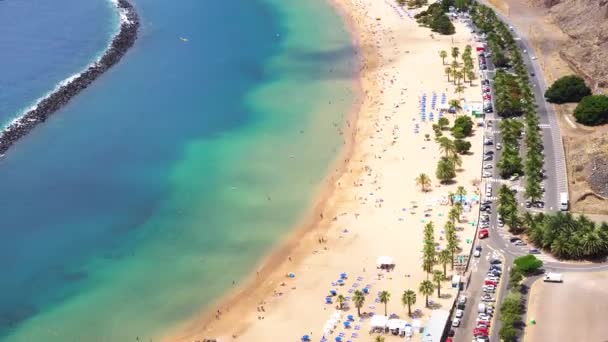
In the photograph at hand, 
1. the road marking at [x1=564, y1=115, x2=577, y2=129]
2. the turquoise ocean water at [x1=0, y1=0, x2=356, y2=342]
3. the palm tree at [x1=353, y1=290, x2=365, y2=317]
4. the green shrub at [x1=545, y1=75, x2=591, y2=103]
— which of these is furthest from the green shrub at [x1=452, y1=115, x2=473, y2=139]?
the palm tree at [x1=353, y1=290, x2=365, y2=317]

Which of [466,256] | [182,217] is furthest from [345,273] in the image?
[182,217]

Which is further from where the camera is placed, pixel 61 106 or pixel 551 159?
pixel 61 106

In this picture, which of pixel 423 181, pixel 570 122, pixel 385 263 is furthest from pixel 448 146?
pixel 385 263

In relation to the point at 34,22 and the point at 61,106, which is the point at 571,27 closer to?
the point at 61,106

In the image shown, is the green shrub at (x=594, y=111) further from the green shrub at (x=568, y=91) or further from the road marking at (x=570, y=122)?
the green shrub at (x=568, y=91)

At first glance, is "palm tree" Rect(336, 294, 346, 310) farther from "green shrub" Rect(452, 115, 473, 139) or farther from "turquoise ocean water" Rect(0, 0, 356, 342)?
"green shrub" Rect(452, 115, 473, 139)

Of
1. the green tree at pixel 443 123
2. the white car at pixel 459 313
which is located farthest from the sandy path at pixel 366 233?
the green tree at pixel 443 123
